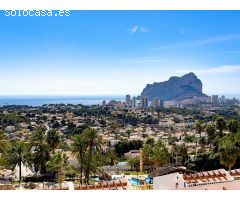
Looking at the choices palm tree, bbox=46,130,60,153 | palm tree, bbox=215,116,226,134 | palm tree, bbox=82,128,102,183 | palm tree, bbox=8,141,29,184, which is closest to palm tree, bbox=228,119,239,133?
palm tree, bbox=215,116,226,134

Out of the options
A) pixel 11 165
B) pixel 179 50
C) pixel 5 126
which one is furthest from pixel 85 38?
pixel 5 126

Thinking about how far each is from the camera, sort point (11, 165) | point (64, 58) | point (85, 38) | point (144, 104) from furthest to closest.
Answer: point (144, 104), point (64, 58), point (85, 38), point (11, 165)

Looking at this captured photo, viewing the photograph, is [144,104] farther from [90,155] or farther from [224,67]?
[90,155]

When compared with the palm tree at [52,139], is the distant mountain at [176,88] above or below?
above

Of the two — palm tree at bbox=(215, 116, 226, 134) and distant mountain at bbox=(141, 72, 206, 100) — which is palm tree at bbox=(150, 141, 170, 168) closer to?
palm tree at bbox=(215, 116, 226, 134)

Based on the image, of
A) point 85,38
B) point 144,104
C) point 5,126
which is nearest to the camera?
point 85,38

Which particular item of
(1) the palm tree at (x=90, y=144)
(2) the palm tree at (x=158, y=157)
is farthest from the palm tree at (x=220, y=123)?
(1) the palm tree at (x=90, y=144)

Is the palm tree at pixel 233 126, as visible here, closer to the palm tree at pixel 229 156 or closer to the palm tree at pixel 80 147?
the palm tree at pixel 229 156

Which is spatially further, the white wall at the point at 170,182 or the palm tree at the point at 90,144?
the palm tree at the point at 90,144
